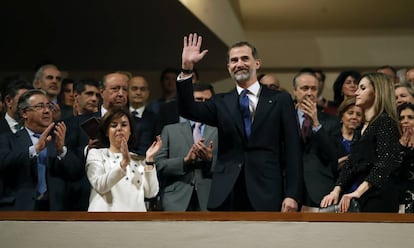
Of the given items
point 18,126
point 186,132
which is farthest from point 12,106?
point 186,132

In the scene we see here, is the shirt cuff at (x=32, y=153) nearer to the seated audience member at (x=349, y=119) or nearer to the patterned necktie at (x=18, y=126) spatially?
the patterned necktie at (x=18, y=126)

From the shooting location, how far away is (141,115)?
16.6 feet

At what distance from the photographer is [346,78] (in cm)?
529

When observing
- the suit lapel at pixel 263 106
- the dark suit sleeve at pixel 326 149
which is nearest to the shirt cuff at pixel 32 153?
the suit lapel at pixel 263 106

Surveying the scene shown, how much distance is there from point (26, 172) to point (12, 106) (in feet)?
1.77

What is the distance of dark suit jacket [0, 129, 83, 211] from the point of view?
14.0 feet

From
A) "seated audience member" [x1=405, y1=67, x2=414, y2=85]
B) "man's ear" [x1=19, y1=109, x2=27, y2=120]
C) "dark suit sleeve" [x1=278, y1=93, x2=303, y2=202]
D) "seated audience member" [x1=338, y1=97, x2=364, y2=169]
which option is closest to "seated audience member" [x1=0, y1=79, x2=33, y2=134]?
"man's ear" [x1=19, y1=109, x2=27, y2=120]

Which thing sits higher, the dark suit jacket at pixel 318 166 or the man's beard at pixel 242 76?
the man's beard at pixel 242 76

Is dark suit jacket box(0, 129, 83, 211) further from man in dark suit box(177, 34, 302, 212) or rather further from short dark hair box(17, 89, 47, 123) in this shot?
man in dark suit box(177, 34, 302, 212)

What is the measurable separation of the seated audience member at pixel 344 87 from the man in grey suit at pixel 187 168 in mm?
967

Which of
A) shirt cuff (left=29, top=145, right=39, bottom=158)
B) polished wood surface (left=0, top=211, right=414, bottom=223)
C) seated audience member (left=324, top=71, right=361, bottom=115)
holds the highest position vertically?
seated audience member (left=324, top=71, right=361, bottom=115)

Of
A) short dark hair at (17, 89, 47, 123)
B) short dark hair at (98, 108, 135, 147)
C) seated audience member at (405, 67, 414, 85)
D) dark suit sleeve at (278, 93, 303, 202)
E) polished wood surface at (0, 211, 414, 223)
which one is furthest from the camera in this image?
seated audience member at (405, 67, 414, 85)

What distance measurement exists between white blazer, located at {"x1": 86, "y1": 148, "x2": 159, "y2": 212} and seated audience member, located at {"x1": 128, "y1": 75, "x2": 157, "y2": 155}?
249 millimetres

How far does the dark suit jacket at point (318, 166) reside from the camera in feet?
14.2
